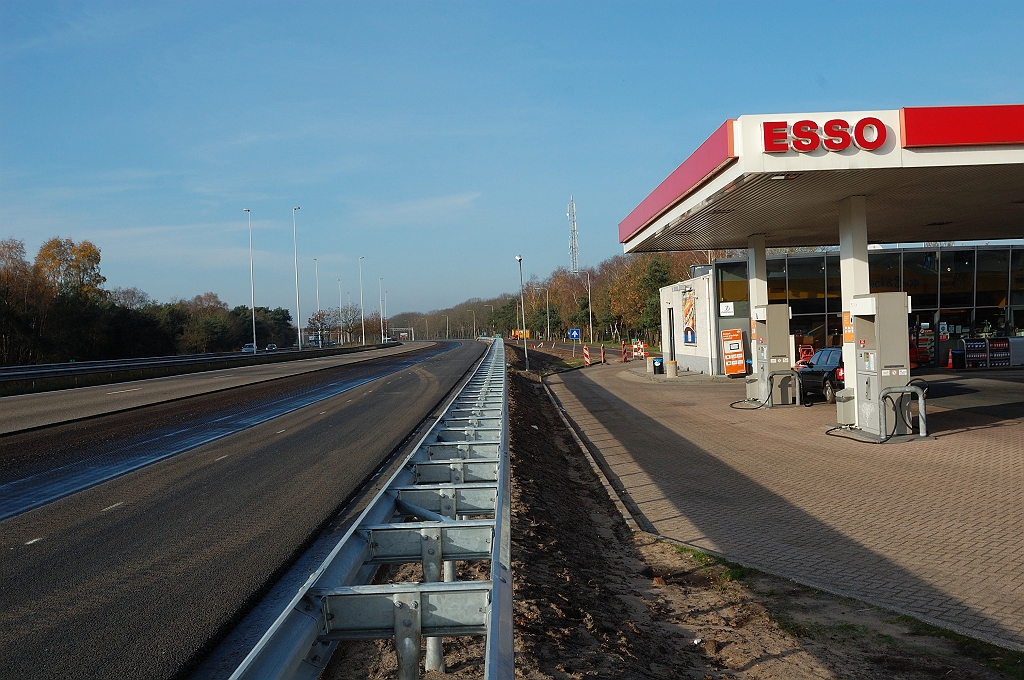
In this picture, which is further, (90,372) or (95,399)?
(90,372)

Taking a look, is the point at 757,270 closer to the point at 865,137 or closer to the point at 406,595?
the point at 865,137

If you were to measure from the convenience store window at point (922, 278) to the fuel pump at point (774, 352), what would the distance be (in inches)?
653

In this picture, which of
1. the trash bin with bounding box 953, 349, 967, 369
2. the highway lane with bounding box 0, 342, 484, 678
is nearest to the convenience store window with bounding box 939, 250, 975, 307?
the trash bin with bounding box 953, 349, 967, 369

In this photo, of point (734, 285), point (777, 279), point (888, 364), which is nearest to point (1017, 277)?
point (777, 279)

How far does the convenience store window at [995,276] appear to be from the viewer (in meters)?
35.6

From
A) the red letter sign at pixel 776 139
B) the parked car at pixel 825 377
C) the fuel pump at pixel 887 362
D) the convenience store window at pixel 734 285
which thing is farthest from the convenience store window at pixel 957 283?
the red letter sign at pixel 776 139

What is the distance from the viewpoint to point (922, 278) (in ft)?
117

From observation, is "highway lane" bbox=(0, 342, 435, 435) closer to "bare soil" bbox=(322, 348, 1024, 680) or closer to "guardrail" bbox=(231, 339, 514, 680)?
"bare soil" bbox=(322, 348, 1024, 680)

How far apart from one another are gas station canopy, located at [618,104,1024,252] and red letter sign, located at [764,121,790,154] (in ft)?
0.06

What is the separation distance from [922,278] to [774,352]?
1777cm

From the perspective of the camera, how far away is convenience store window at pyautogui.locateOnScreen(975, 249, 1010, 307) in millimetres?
35625

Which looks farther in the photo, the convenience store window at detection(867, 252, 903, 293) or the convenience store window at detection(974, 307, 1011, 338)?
the convenience store window at detection(974, 307, 1011, 338)

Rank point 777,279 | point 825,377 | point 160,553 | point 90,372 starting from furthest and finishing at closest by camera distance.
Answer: point 90,372
point 777,279
point 825,377
point 160,553

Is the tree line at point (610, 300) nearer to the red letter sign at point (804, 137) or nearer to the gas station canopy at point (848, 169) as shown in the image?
the gas station canopy at point (848, 169)
